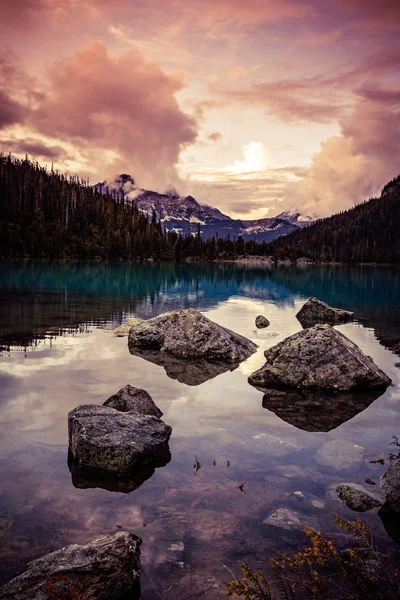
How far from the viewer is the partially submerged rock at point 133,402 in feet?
39.8

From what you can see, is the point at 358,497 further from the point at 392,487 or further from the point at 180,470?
Result: the point at 180,470

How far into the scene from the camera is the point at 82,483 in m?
8.72

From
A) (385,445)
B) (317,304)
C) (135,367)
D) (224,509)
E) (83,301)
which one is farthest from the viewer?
(83,301)

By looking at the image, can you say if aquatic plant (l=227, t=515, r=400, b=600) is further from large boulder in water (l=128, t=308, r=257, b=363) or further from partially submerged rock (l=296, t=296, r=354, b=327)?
partially submerged rock (l=296, t=296, r=354, b=327)

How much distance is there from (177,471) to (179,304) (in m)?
31.7

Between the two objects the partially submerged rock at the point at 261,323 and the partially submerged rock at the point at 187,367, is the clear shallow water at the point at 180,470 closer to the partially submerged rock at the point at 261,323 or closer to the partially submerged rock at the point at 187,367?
the partially submerged rock at the point at 187,367

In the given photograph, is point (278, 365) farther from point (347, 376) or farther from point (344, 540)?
point (344, 540)

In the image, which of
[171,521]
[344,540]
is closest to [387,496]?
[344,540]

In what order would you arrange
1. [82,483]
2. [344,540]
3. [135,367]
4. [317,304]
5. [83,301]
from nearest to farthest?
[344,540] < [82,483] < [135,367] < [317,304] < [83,301]

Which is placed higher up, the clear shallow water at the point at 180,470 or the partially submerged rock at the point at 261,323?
the clear shallow water at the point at 180,470

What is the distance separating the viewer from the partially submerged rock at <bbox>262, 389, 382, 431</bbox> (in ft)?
40.9

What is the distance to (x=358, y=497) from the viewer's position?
8.15 meters

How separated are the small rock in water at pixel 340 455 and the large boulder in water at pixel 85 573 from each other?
16.7 feet

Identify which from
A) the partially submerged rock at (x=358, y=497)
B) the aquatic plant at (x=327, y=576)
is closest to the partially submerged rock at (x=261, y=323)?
the partially submerged rock at (x=358, y=497)
